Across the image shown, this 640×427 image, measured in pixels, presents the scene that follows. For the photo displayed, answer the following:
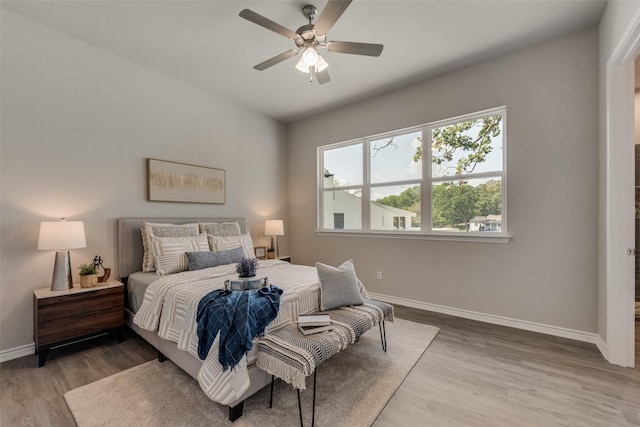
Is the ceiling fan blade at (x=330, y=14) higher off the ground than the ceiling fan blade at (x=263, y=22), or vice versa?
the ceiling fan blade at (x=263, y=22)

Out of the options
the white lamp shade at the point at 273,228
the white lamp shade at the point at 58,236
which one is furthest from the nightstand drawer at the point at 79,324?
the white lamp shade at the point at 273,228

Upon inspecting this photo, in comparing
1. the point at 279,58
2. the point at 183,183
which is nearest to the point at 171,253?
the point at 183,183

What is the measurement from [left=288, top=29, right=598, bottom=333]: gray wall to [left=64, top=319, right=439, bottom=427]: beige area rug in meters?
1.39

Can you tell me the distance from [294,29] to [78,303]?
314cm

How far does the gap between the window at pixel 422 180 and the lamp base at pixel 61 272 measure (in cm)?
320

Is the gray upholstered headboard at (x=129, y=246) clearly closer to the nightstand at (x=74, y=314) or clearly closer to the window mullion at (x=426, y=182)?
the nightstand at (x=74, y=314)

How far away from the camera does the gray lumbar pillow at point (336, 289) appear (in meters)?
2.34

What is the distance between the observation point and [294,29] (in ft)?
8.72

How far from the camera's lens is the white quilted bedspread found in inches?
64.2

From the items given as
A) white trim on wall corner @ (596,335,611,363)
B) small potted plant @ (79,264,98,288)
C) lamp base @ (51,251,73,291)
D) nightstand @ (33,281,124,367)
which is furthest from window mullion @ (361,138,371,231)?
lamp base @ (51,251,73,291)

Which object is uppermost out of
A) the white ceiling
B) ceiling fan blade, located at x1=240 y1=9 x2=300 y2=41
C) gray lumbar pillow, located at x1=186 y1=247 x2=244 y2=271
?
the white ceiling

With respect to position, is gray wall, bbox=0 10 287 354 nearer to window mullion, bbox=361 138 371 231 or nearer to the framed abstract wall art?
the framed abstract wall art

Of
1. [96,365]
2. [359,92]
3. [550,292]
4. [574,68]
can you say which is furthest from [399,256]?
[96,365]

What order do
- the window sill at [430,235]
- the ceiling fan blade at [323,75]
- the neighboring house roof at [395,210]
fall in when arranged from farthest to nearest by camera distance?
the neighboring house roof at [395,210], the window sill at [430,235], the ceiling fan blade at [323,75]
